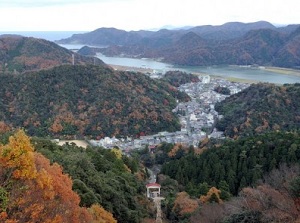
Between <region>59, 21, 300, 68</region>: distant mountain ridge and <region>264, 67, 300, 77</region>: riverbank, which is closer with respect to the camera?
<region>264, 67, 300, 77</region>: riverbank

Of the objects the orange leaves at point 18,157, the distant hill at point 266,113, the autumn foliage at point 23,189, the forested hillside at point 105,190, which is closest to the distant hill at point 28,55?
the distant hill at point 266,113

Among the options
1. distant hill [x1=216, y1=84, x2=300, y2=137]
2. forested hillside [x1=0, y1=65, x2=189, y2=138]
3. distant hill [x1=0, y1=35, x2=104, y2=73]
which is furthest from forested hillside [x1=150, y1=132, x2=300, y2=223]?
distant hill [x1=0, y1=35, x2=104, y2=73]

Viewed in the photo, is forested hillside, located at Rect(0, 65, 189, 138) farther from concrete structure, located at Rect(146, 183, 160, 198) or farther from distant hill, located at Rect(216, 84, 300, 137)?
concrete structure, located at Rect(146, 183, 160, 198)

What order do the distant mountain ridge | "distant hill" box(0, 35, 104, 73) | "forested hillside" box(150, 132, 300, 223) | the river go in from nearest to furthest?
"forested hillside" box(150, 132, 300, 223)
"distant hill" box(0, 35, 104, 73)
the river
the distant mountain ridge

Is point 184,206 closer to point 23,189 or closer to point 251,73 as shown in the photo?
point 23,189

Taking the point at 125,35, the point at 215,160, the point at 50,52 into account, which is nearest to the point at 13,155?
the point at 215,160
